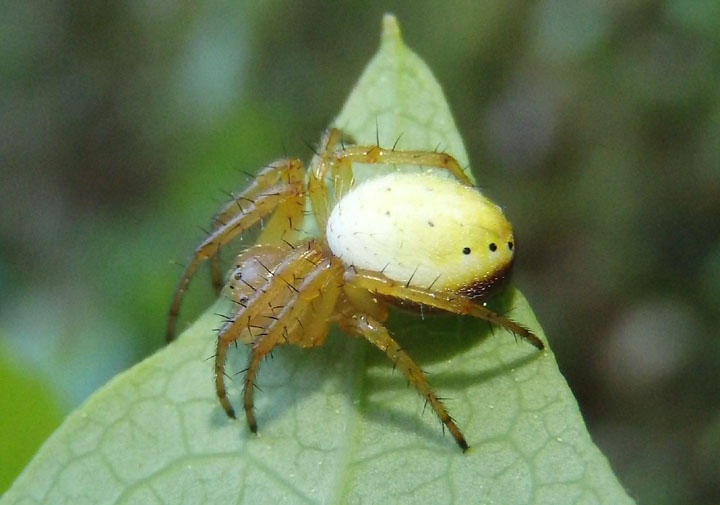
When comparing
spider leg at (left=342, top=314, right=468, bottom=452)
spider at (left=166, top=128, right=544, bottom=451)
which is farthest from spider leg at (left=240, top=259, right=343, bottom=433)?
spider leg at (left=342, top=314, right=468, bottom=452)

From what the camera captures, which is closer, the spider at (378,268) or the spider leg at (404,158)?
the spider at (378,268)

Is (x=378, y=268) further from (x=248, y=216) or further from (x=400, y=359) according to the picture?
(x=248, y=216)

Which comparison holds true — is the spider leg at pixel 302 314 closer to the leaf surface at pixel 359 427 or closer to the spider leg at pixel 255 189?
the leaf surface at pixel 359 427

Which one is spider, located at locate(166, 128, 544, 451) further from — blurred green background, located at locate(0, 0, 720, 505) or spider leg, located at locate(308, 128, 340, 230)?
blurred green background, located at locate(0, 0, 720, 505)

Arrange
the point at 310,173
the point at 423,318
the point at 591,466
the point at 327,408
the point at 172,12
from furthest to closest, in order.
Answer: the point at 172,12
the point at 310,173
the point at 423,318
the point at 327,408
the point at 591,466

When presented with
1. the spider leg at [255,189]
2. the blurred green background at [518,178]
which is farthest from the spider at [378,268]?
the blurred green background at [518,178]

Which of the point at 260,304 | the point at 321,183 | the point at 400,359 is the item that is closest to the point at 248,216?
the point at 321,183

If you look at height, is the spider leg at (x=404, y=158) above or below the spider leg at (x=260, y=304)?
above

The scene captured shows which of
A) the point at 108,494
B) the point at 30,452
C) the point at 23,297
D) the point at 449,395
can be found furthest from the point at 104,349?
the point at 449,395

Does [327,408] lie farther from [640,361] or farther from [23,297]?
→ [23,297]
